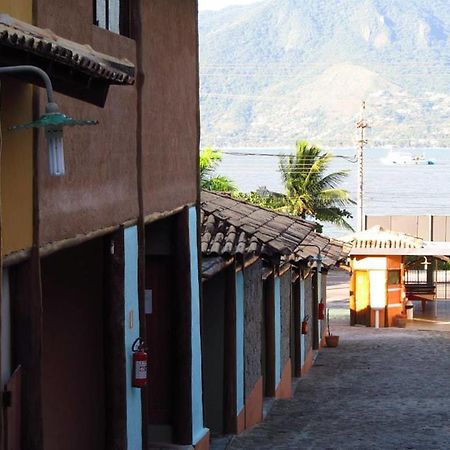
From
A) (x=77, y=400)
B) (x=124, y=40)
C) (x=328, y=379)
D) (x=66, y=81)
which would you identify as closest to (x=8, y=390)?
(x=66, y=81)

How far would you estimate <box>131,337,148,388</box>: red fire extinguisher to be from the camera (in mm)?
9195

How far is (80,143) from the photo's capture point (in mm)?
7570

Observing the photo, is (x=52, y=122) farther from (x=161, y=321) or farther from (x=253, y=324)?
(x=253, y=324)

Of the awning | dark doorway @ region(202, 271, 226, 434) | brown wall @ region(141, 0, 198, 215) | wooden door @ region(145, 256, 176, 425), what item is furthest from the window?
dark doorway @ region(202, 271, 226, 434)

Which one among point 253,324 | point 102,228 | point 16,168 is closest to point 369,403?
Answer: point 253,324

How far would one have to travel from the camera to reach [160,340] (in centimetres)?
1157

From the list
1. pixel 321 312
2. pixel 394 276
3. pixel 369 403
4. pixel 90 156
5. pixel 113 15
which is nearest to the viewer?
pixel 90 156

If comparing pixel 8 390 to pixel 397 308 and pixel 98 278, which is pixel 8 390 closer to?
pixel 98 278

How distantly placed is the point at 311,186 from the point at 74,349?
37.8m

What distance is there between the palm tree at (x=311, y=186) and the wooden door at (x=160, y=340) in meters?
34.5

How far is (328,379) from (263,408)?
4.60 metres

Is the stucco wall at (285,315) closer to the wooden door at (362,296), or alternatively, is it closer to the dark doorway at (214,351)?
the dark doorway at (214,351)

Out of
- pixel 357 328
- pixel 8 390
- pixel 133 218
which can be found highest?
pixel 133 218

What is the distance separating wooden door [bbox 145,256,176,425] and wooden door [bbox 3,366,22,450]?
526 cm
